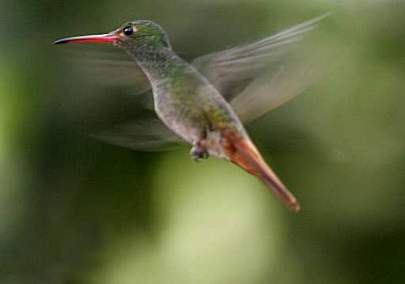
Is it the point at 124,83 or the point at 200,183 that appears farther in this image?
the point at 200,183

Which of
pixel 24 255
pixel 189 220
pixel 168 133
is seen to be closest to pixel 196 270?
pixel 189 220

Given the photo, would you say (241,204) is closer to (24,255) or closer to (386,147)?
(386,147)

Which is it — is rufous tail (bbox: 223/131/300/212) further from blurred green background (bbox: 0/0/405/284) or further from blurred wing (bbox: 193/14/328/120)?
blurred green background (bbox: 0/0/405/284)

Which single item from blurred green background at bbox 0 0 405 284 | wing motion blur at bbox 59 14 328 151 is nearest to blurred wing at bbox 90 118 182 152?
wing motion blur at bbox 59 14 328 151

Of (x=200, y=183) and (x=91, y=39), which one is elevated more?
(x=91, y=39)

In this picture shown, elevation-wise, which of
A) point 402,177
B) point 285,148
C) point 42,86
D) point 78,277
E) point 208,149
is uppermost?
point 208,149

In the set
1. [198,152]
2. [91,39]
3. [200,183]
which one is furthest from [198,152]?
[200,183]

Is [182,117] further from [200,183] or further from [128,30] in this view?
[200,183]
